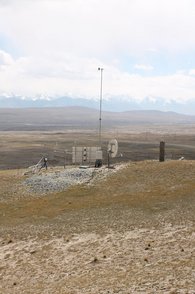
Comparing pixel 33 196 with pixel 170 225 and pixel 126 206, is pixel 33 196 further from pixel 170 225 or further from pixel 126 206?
pixel 170 225

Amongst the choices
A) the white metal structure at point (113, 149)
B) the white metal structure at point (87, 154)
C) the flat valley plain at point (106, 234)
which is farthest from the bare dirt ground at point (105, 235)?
the white metal structure at point (87, 154)

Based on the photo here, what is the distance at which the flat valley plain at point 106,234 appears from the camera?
20.3 m

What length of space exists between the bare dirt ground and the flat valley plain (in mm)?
53

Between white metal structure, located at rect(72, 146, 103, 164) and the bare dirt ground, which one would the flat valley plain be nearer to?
the bare dirt ground

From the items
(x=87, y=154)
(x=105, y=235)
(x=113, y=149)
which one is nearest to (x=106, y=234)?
(x=105, y=235)

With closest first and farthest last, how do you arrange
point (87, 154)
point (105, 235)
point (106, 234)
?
point (105, 235)
point (106, 234)
point (87, 154)

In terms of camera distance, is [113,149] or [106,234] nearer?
[106,234]

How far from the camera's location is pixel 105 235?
2639 cm

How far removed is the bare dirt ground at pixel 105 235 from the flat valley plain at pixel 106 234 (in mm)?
53

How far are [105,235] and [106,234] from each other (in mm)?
132

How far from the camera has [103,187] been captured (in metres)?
38.5

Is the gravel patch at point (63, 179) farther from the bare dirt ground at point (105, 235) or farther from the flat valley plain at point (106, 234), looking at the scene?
the flat valley plain at point (106, 234)

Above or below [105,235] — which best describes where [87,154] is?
above

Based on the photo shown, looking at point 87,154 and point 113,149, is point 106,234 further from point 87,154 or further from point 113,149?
point 87,154
